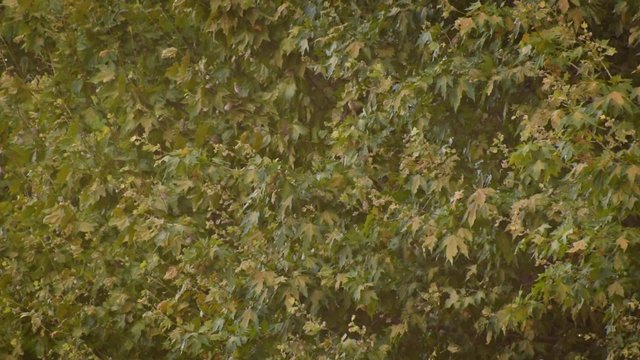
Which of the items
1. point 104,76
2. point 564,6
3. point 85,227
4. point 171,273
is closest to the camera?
point 564,6

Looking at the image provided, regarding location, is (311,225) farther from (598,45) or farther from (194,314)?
(598,45)

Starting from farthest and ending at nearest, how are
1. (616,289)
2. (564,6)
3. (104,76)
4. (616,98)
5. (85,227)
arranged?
(85,227), (104,76), (564,6), (616,289), (616,98)

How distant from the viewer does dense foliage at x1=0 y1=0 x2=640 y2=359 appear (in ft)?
16.5

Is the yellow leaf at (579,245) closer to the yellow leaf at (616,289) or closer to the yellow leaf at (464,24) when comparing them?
the yellow leaf at (616,289)

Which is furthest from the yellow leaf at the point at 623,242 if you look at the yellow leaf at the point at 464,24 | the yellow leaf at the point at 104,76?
the yellow leaf at the point at 104,76

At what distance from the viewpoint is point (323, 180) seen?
5762 millimetres

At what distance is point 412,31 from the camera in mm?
5898

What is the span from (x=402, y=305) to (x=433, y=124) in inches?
38.5

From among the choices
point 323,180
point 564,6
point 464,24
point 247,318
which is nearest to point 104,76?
point 323,180

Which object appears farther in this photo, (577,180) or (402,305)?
(402,305)

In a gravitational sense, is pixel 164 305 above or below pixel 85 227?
below

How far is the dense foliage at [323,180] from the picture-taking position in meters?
5.02

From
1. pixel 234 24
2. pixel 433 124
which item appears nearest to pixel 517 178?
pixel 433 124

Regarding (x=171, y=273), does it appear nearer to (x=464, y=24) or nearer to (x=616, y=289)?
(x=464, y=24)
